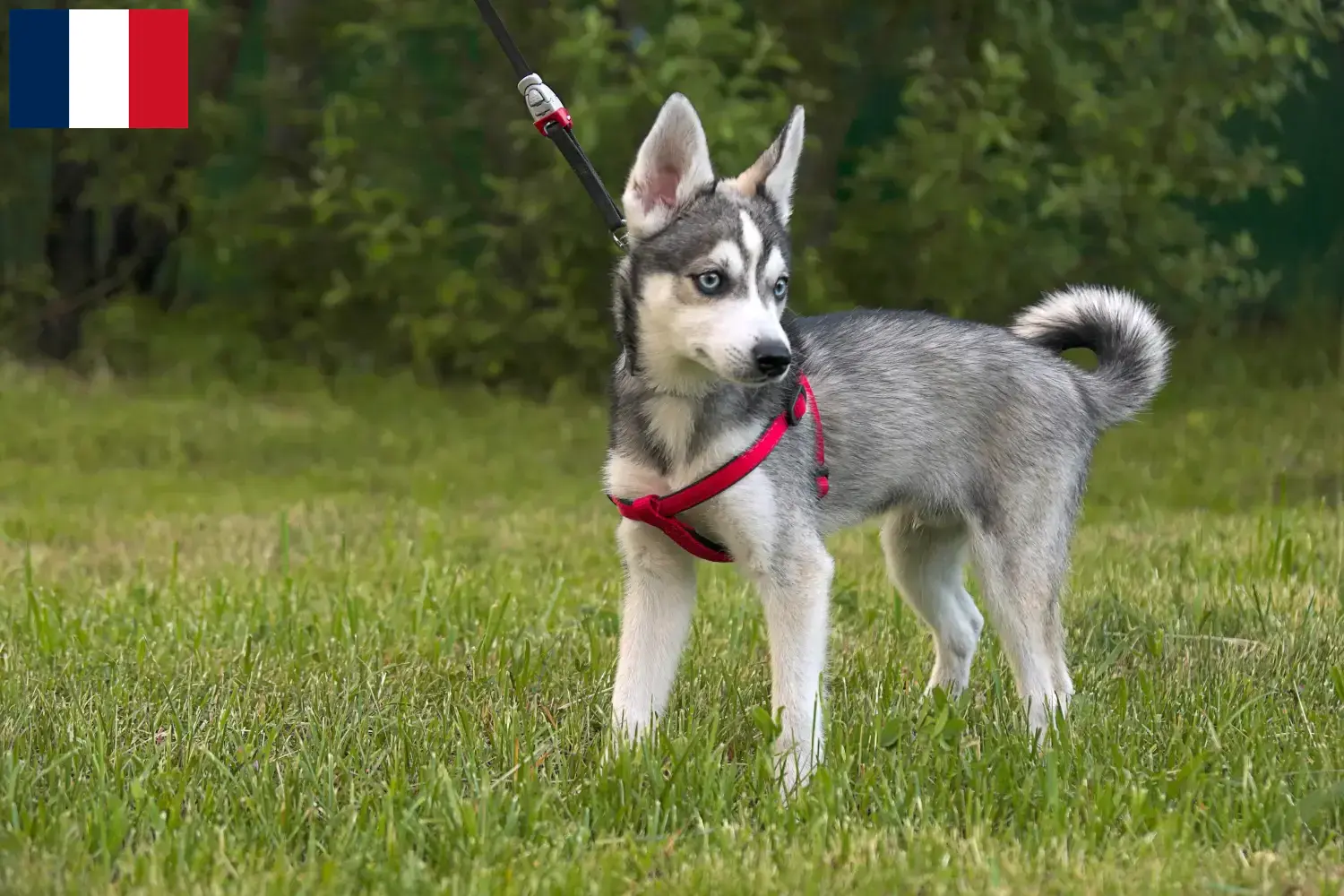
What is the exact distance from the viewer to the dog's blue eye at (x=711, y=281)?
3672 millimetres

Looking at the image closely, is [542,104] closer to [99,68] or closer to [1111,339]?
[1111,339]

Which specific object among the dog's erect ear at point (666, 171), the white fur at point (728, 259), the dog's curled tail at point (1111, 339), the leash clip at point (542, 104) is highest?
the leash clip at point (542, 104)

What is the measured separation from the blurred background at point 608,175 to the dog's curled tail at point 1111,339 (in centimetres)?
591

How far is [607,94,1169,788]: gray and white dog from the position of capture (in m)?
3.75

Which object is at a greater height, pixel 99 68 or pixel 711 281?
pixel 99 68

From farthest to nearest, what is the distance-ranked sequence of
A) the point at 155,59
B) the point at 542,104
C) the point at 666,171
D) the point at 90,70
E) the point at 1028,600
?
1. the point at 155,59
2. the point at 90,70
3. the point at 1028,600
4. the point at 542,104
5. the point at 666,171

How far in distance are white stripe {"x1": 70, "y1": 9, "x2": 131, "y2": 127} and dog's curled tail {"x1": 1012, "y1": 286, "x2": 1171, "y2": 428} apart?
354 centimetres

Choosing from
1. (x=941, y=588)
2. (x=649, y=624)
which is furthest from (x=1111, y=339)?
(x=649, y=624)

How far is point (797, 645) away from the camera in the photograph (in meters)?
3.77

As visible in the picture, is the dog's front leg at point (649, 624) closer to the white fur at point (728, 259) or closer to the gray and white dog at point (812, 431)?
the gray and white dog at point (812, 431)

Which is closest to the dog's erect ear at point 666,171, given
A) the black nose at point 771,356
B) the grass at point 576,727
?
the black nose at point 771,356

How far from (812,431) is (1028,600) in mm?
817

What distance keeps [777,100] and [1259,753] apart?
26.7 feet

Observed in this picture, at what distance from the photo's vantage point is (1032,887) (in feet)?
9.88
